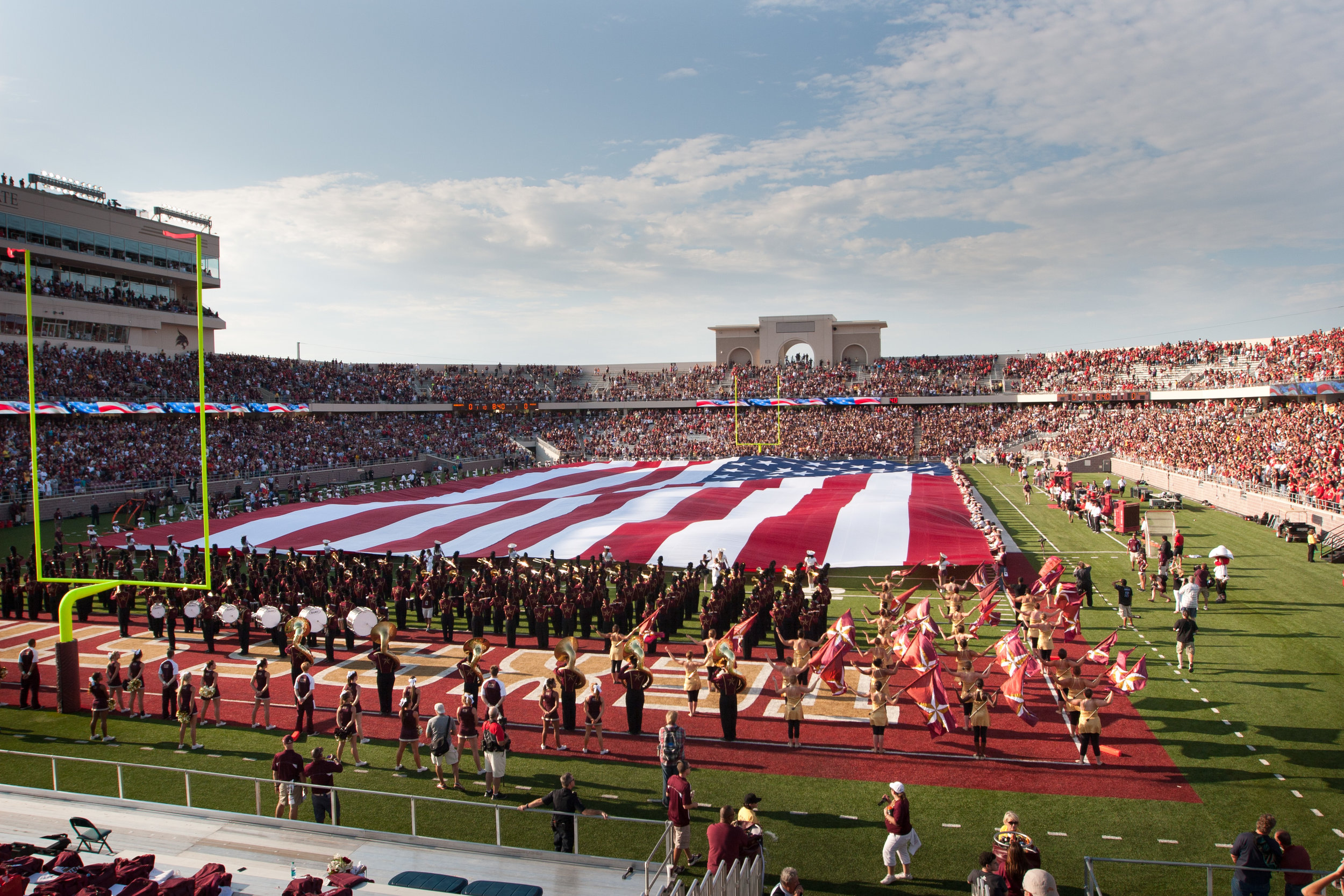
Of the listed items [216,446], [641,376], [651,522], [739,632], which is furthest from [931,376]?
[739,632]

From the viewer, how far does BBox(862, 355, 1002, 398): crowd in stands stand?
193 ft

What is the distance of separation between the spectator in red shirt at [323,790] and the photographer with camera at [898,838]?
5.33 m

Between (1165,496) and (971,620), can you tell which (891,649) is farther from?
(1165,496)

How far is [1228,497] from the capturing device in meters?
30.4

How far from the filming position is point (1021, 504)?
Result: 1312 inches

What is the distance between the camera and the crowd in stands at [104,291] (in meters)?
38.1

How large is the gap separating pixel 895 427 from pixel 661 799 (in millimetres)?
48500

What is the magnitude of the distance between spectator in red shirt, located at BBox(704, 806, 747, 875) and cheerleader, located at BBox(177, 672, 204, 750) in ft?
24.0

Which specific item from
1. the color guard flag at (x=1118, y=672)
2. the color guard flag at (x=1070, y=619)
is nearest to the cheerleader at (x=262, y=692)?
the color guard flag at (x=1118, y=672)

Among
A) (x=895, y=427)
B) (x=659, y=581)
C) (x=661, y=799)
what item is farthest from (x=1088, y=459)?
(x=661, y=799)

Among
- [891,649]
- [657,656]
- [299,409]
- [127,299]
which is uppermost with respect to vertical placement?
[127,299]

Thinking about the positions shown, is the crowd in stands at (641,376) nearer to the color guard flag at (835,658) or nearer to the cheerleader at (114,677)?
the cheerleader at (114,677)

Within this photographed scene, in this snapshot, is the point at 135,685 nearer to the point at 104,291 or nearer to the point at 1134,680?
the point at 1134,680

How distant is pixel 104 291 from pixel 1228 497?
179 feet
